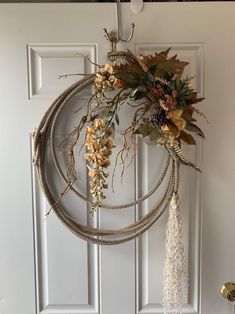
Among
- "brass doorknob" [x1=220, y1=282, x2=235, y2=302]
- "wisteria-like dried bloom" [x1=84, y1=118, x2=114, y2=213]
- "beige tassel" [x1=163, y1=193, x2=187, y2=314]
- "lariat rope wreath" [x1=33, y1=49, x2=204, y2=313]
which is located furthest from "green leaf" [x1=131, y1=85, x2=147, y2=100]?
"brass doorknob" [x1=220, y1=282, x2=235, y2=302]

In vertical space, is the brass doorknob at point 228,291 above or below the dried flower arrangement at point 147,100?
below

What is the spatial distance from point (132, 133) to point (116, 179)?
0.51 feet

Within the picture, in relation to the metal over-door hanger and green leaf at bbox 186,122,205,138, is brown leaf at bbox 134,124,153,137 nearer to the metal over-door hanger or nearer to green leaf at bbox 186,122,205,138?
green leaf at bbox 186,122,205,138

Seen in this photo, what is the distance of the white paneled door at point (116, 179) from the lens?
1.12 metres

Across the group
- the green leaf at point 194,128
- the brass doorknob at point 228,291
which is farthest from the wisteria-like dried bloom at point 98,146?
the brass doorknob at point 228,291

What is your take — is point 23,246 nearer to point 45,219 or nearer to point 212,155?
point 45,219

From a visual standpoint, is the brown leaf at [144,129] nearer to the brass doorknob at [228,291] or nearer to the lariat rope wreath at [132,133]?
the lariat rope wreath at [132,133]

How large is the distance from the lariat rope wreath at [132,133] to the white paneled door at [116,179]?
0.04 m

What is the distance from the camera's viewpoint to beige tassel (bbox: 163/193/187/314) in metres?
1.10

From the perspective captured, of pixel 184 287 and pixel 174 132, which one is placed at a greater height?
pixel 174 132

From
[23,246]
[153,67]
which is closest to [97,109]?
[153,67]

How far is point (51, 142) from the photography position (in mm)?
1119

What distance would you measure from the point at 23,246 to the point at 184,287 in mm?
510

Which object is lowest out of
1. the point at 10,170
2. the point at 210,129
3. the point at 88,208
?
the point at 88,208
